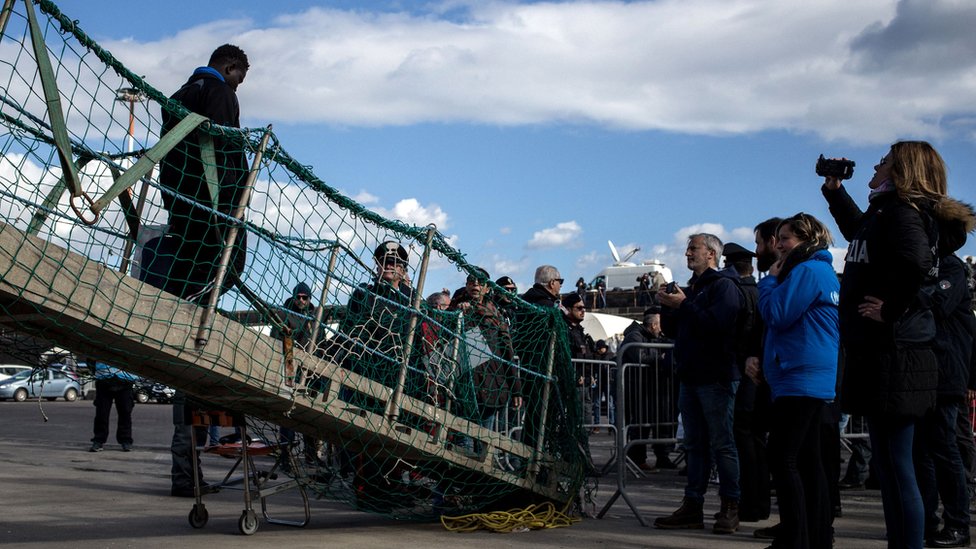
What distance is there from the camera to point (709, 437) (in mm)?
7602

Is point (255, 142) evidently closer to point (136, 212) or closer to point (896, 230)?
point (136, 212)

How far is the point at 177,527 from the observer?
24.0 feet

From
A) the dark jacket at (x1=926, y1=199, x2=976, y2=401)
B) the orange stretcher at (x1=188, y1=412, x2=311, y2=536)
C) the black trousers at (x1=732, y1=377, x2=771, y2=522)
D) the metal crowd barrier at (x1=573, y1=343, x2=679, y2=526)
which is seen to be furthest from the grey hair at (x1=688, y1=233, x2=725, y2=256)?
the orange stretcher at (x1=188, y1=412, x2=311, y2=536)

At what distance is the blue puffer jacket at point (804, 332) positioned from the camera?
5750mm

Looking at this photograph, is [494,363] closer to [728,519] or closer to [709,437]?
[709,437]

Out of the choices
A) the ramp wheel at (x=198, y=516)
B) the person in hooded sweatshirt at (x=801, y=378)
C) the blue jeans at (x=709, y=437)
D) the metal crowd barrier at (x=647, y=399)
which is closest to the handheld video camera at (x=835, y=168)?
the person in hooded sweatshirt at (x=801, y=378)

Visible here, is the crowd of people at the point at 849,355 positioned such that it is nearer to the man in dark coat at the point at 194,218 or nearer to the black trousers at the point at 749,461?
the black trousers at the point at 749,461

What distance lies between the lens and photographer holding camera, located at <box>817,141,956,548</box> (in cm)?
523

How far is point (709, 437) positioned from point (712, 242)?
53.0 inches

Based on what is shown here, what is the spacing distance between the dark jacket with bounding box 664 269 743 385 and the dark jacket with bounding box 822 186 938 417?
1.89 metres

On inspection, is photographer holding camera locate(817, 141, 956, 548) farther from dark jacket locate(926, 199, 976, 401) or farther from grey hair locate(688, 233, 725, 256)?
grey hair locate(688, 233, 725, 256)

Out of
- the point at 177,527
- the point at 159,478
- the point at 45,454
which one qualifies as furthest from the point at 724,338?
the point at 45,454

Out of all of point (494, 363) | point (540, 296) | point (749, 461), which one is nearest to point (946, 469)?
point (749, 461)

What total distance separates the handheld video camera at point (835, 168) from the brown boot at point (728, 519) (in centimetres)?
227
